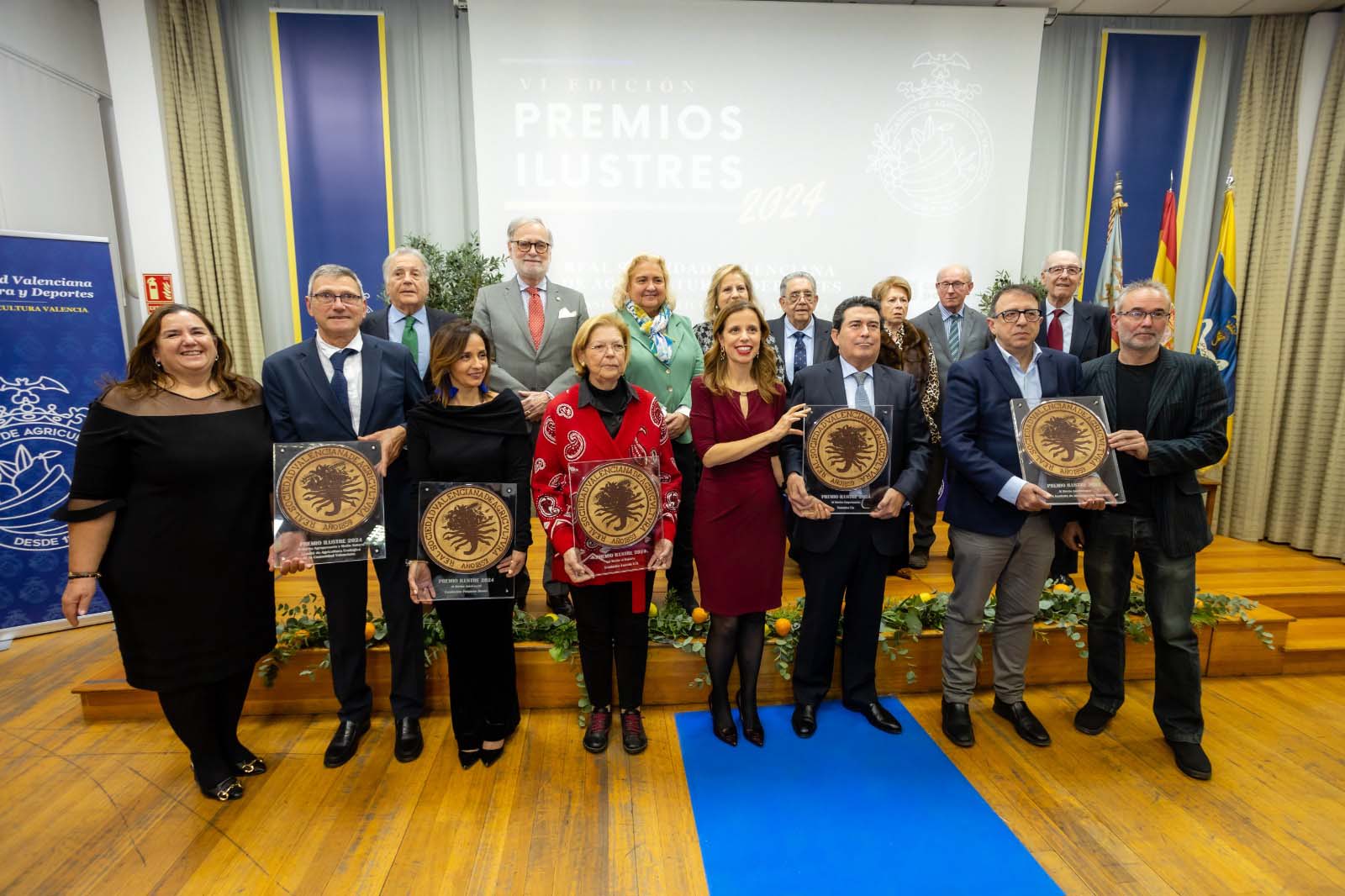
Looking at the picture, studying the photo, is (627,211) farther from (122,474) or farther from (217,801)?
(217,801)

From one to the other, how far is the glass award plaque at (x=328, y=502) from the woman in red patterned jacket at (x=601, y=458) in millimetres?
536

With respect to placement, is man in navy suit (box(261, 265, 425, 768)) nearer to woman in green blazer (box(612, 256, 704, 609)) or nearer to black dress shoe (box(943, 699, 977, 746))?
woman in green blazer (box(612, 256, 704, 609))

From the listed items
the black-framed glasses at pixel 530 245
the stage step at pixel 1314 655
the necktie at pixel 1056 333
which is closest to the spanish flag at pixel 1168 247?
the necktie at pixel 1056 333

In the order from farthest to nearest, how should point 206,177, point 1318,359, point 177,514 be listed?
1. point 206,177
2. point 1318,359
3. point 177,514

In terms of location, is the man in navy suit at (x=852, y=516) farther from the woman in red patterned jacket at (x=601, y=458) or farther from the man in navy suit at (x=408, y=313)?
the man in navy suit at (x=408, y=313)

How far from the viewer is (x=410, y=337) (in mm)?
2949

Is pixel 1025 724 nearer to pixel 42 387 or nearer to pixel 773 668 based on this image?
pixel 773 668

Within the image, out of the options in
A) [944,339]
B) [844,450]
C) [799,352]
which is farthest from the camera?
[944,339]

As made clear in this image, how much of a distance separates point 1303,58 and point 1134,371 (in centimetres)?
481

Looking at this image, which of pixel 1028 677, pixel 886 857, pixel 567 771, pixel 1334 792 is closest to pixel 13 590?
pixel 567 771

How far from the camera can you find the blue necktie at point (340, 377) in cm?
220

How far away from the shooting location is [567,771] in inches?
93.2

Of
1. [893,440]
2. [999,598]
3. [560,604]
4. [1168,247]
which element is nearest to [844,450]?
[893,440]

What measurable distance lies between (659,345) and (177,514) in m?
1.84
